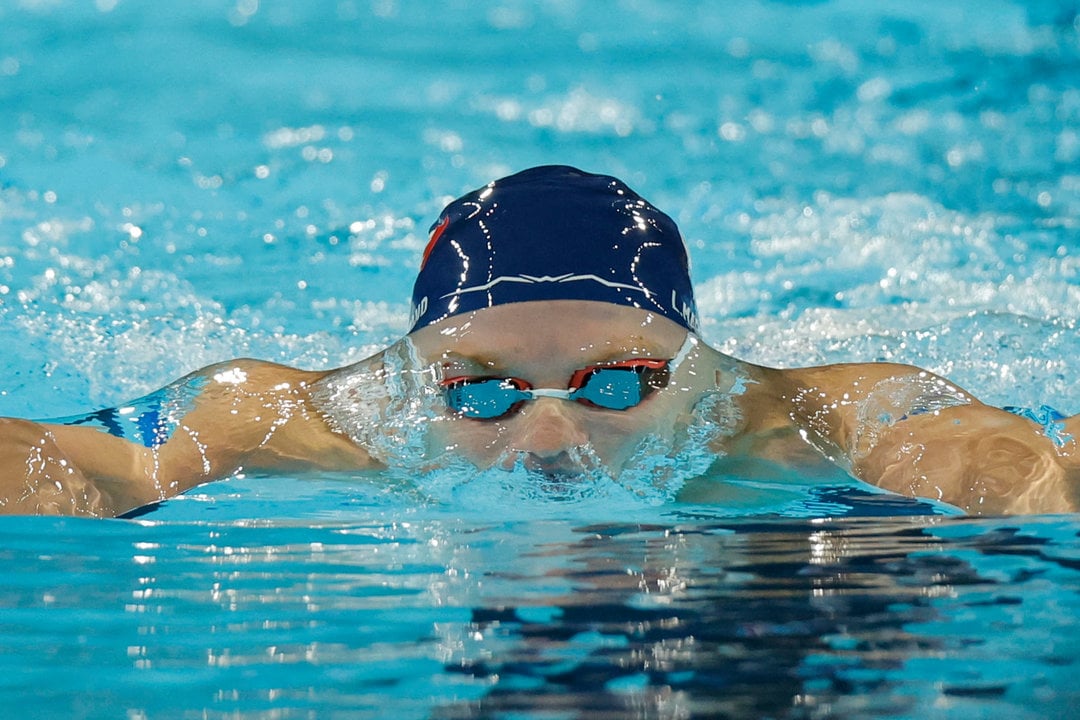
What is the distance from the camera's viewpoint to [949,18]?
23.4ft

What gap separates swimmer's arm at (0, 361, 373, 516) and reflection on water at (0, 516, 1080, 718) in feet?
0.61

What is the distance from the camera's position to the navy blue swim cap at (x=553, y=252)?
3.46 metres

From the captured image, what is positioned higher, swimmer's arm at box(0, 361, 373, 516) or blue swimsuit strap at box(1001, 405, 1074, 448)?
swimmer's arm at box(0, 361, 373, 516)

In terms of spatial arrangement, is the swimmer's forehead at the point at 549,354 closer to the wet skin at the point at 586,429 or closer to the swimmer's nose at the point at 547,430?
the wet skin at the point at 586,429

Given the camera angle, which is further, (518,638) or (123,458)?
(123,458)

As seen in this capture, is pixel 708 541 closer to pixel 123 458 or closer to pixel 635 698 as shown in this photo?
pixel 635 698

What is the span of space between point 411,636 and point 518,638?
18 centimetres

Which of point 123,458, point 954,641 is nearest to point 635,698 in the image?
point 954,641

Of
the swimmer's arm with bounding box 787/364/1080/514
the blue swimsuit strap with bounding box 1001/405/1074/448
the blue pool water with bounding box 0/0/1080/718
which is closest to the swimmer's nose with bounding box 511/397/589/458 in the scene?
the blue pool water with bounding box 0/0/1080/718

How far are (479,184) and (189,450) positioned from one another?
3668 millimetres

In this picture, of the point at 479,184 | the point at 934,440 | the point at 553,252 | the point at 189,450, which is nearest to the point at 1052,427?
the point at 934,440

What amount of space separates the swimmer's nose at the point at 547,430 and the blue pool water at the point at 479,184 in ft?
0.45

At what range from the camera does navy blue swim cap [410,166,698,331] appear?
346 centimetres

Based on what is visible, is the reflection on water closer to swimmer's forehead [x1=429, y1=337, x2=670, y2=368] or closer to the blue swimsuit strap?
the blue swimsuit strap
